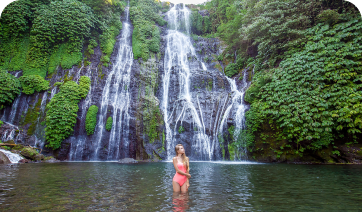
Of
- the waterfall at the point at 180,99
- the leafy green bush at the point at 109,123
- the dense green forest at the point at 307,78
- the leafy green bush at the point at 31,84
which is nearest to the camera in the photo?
the dense green forest at the point at 307,78

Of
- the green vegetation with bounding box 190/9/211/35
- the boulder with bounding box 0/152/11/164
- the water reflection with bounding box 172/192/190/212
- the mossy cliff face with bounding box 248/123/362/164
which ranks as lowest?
the water reflection with bounding box 172/192/190/212

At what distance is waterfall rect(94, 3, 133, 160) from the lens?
1566cm

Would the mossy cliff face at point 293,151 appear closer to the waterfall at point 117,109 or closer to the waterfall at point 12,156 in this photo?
the waterfall at point 117,109

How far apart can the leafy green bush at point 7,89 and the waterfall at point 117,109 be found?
6.97m

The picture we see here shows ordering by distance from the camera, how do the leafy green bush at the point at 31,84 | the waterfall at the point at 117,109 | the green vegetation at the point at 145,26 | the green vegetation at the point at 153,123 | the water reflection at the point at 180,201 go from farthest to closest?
1. the green vegetation at the point at 145,26
2. the leafy green bush at the point at 31,84
3. the green vegetation at the point at 153,123
4. the waterfall at the point at 117,109
5. the water reflection at the point at 180,201

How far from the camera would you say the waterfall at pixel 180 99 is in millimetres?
15828

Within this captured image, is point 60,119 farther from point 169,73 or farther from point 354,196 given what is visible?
point 354,196

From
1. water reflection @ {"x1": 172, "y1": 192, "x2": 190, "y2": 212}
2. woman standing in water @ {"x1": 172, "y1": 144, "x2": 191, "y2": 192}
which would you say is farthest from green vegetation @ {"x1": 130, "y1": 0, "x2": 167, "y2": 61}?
water reflection @ {"x1": 172, "y1": 192, "x2": 190, "y2": 212}

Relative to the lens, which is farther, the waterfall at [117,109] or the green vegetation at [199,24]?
the green vegetation at [199,24]

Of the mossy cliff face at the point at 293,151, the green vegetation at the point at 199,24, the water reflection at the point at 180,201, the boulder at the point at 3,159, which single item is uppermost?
the green vegetation at the point at 199,24

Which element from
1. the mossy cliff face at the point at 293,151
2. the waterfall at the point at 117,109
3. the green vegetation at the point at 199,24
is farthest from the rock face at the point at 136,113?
the green vegetation at the point at 199,24

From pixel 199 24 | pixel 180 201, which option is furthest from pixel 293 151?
pixel 199 24

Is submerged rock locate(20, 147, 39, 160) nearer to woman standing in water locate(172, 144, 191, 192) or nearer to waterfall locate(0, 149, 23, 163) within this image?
waterfall locate(0, 149, 23, 163)

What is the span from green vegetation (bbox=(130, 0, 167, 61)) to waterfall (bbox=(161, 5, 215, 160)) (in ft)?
6.20
